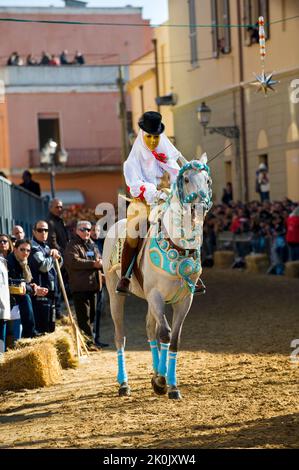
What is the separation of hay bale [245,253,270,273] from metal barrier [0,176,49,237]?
5.72 metres

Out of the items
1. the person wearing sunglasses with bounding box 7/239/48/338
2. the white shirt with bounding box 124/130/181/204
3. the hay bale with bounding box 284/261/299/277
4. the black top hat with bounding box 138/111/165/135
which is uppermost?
the black top hat with bounding box 138/111/165/135

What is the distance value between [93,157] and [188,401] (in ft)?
180

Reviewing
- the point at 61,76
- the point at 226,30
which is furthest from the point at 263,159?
the point at 61,76

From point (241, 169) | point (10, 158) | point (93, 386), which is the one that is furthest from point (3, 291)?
point (10, 158)

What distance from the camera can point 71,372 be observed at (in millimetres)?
15016

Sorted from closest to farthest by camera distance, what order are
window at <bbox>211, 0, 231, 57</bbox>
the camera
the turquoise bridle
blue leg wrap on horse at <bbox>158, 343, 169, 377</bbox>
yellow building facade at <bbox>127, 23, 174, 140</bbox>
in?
the turquoise bridle
blue leg wrap on horse at <bbox>158, 343, 169, 377</bbox>
the camera
window at <bbox>211, 0, 231, 57</bbox>
yellow building facade at <bbox>127, 23, 174, 140</bbox>

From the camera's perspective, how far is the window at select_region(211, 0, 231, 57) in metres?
38.6

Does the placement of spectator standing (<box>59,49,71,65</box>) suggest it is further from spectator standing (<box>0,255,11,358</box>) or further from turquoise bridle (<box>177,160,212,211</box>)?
turquoise bridle (<box>177,160,212,211</box>)

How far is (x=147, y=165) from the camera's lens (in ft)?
42.0

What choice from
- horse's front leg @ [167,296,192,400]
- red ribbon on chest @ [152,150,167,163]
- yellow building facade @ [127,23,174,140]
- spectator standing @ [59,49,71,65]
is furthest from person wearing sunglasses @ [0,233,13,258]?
spectator standing @ [59,49,71,65]

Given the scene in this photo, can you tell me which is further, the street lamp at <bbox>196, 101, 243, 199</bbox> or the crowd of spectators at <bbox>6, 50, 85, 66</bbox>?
the crowd of spectators at <bbox>6, 50, 85, 66</bbox>
